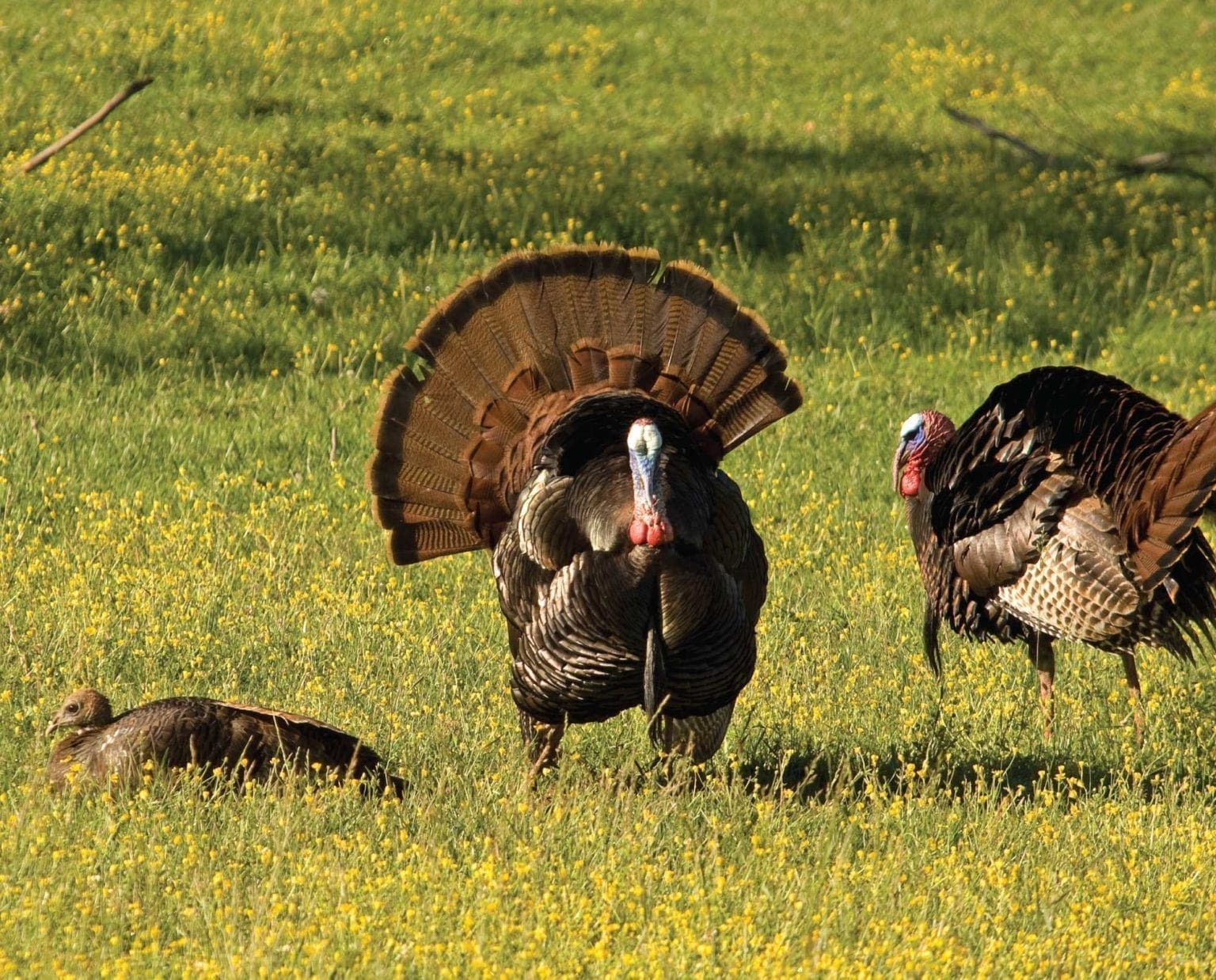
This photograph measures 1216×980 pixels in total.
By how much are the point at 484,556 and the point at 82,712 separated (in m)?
3.21

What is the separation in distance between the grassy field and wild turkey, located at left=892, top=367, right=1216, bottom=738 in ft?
1.33

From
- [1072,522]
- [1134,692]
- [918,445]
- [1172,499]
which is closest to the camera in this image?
[1172,499]

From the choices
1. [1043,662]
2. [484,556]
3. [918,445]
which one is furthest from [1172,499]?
[484,556]

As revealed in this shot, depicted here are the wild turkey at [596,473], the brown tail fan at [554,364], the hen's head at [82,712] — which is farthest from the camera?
the brown tail fan at [554,364]

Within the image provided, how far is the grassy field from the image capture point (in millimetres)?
4629

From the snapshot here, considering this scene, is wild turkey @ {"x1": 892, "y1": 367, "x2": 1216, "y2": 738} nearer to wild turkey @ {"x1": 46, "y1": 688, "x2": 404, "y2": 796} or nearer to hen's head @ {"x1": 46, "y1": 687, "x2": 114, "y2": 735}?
wild turkey @ {"x1": 46, "y1": 688, "x2": 404, "y2": 796}

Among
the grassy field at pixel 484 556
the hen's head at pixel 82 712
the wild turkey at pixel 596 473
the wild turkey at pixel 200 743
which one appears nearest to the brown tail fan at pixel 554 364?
the wild turkey at pixel 596 473

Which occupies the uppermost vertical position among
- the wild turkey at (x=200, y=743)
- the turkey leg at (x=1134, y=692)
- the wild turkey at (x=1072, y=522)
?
the wild turkey at (x=1072, y=522)

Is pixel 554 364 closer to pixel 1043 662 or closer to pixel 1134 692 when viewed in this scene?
pixel 1043 662

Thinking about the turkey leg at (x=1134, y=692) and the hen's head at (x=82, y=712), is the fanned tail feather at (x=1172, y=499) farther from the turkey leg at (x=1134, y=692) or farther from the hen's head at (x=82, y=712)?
the hen's head at (x=82, y=712)

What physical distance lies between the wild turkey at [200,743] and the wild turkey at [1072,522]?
107 inches

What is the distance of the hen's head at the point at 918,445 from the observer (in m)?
7.73

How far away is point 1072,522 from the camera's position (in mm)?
6660

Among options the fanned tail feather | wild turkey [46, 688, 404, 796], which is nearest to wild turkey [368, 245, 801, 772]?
wild turkey [46, 688, 404, 796]
